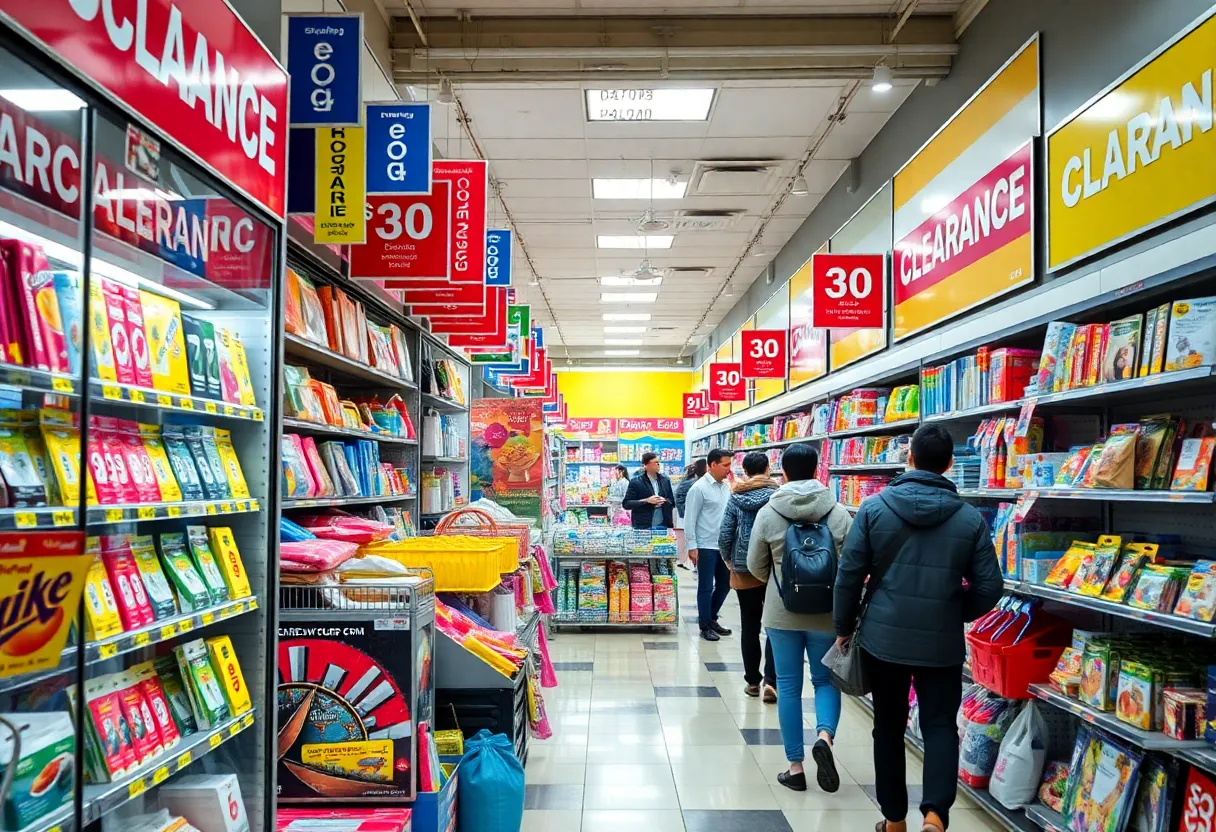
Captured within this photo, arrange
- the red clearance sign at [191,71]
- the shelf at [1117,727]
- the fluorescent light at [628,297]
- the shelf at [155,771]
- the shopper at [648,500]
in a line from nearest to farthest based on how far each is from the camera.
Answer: the red clearance sign at [191,71] → the shelf at [155,771] → the shelf at [1117,727] → the shopper at [648,500] → the fluorescent light at [628,297]

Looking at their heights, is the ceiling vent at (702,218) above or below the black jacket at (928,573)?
above

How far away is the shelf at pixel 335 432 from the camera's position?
410cm

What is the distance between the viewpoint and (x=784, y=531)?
464 centimetres

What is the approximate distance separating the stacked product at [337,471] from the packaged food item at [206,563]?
3.29 ft

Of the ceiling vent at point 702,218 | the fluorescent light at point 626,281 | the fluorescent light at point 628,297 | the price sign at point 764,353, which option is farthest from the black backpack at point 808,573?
the fluorescent light at point 628,297

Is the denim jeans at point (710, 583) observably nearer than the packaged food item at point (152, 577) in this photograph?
No

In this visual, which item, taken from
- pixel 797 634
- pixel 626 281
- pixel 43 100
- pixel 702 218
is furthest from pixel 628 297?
pixel 43 100

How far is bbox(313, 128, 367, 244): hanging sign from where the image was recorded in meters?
3.84

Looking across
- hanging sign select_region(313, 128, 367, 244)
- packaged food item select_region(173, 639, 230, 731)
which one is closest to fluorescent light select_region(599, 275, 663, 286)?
hanging sign select_region(313, 128, 367, 244)

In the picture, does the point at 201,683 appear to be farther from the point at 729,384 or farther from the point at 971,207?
the point at 729,384

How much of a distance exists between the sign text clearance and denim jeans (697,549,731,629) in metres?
2.50

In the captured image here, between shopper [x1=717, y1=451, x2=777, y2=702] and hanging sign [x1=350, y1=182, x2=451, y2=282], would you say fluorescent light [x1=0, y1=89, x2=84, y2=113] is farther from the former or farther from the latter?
shopper [x1=717, y1=451, x2=777, y2=702]

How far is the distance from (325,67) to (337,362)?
59.1 inches

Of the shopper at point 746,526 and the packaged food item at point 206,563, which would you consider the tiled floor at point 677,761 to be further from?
the packaged food item at point 206,563
